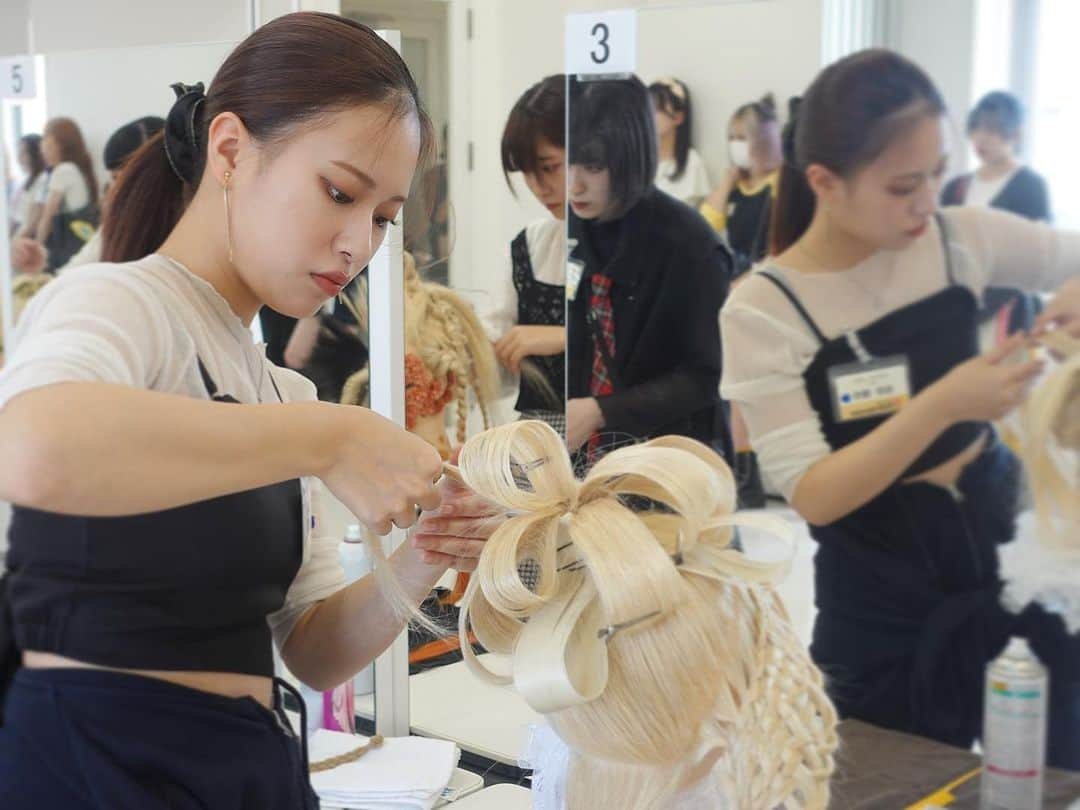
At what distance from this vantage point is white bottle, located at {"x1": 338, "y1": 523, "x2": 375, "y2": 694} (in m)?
2.02

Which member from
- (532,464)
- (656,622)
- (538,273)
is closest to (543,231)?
(538,273)

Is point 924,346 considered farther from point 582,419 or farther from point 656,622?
point 656,622

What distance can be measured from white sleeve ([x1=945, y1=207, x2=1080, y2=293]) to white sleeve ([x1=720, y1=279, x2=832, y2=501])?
0.78ft

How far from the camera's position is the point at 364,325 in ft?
6.62

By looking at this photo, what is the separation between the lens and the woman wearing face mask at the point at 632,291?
178 cm

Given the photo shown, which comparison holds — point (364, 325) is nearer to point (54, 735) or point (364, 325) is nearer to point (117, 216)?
point (117, 216)

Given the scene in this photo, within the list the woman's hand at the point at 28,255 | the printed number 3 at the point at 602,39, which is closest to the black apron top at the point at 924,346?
the printed number 3 at the point at 602,39

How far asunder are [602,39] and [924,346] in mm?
682

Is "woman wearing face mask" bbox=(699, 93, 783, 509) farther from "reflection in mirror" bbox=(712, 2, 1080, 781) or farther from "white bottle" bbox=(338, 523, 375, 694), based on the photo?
"white bottle" bbox=(338, 523, 375, 694)

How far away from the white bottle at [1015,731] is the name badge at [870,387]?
356 mm

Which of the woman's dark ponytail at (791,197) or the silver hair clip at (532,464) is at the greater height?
the woman's dark ponytail at (791,197)

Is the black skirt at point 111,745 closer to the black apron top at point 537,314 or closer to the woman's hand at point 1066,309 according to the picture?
the black apron top at point 537,314

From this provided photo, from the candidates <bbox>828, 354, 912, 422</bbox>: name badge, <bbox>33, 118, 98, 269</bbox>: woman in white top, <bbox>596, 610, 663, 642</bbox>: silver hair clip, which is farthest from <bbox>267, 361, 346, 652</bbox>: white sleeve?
<bbox>33, 118, 98, 269</bbox>: woman in white top

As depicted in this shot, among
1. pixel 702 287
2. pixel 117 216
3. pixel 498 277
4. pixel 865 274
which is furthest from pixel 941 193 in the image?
pixel 117 216
